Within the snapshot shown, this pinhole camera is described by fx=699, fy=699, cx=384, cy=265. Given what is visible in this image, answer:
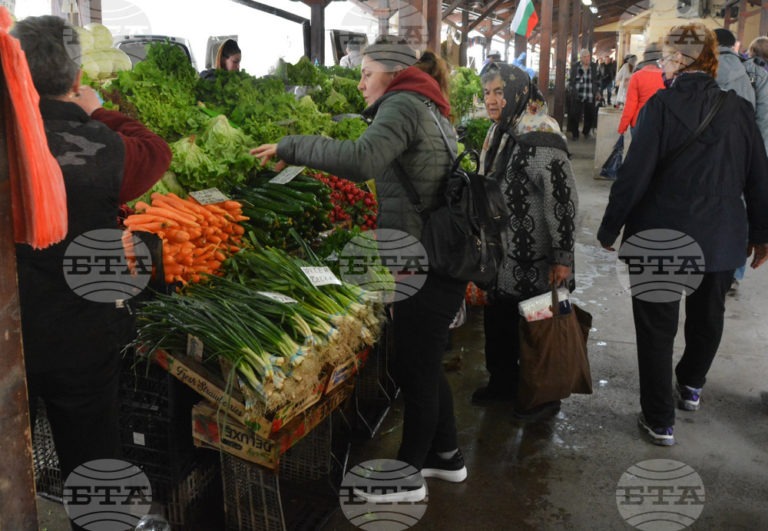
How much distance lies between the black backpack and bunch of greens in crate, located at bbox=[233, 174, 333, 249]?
3.14 feet

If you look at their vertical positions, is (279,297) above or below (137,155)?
below

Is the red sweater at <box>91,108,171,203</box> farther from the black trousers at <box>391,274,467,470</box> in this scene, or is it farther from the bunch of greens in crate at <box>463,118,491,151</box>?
the bunch of greens in crate at <box>463,118,491,151</box>

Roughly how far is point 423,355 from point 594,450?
3.92 ft

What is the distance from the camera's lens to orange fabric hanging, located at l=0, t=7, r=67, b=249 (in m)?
1.13

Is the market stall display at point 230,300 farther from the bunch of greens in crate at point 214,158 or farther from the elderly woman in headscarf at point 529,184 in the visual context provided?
the elderly woman in headscarf at point 529,184

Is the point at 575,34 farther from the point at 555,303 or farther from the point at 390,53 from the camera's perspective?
the point at 390,53

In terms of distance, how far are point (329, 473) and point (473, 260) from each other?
1122mm

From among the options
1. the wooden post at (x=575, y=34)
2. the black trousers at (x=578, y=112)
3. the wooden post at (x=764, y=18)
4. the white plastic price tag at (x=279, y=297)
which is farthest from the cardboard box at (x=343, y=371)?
the wooden post at (x=575, y=34)

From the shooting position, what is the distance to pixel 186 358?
2400mm

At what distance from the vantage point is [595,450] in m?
3.30

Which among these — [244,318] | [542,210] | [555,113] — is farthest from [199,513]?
[555,113]

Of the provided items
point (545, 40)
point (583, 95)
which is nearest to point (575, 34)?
point (583, 95)

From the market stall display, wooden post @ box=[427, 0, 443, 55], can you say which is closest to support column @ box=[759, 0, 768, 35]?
wooden post @ box=[427, 0, 443, 55]

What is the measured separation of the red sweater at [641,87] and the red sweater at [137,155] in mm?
6864
